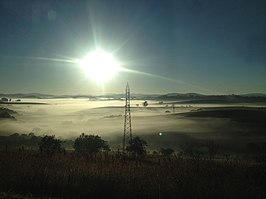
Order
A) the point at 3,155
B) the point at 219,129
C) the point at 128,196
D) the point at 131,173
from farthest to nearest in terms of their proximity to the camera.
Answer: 1. the point at 219,129
2. the point at 3,155
3. the point at 131,173
4. the point at 128,196

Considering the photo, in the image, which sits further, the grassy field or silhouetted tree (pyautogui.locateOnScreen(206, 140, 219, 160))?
silhouetted tree (pyautogui.locateOnScreen(206, 140, 219, 160))

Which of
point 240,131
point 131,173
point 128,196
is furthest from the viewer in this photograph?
point 240,131

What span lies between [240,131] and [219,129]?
13592 millimetres

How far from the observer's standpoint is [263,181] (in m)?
12.9

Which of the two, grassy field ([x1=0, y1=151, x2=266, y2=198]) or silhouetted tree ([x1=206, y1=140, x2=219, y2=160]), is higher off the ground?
silhouetted tree ([x1=206, y1=140, x2=219, y2=160])

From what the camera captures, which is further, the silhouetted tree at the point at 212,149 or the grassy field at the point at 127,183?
the silhouetted tree at the point at 212,149

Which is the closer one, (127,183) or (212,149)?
(127,183)

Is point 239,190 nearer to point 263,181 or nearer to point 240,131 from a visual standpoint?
point 263,181

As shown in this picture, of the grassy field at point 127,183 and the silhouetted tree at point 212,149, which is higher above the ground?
the silhouetted tree at point 212,149

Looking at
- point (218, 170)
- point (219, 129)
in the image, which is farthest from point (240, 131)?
point (218, 170)

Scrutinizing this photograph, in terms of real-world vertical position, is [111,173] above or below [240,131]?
below

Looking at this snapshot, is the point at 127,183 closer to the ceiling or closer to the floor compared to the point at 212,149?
closer to the floor

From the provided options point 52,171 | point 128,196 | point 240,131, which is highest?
point 240,131

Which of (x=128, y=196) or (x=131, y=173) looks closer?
(x=128, y=196)
